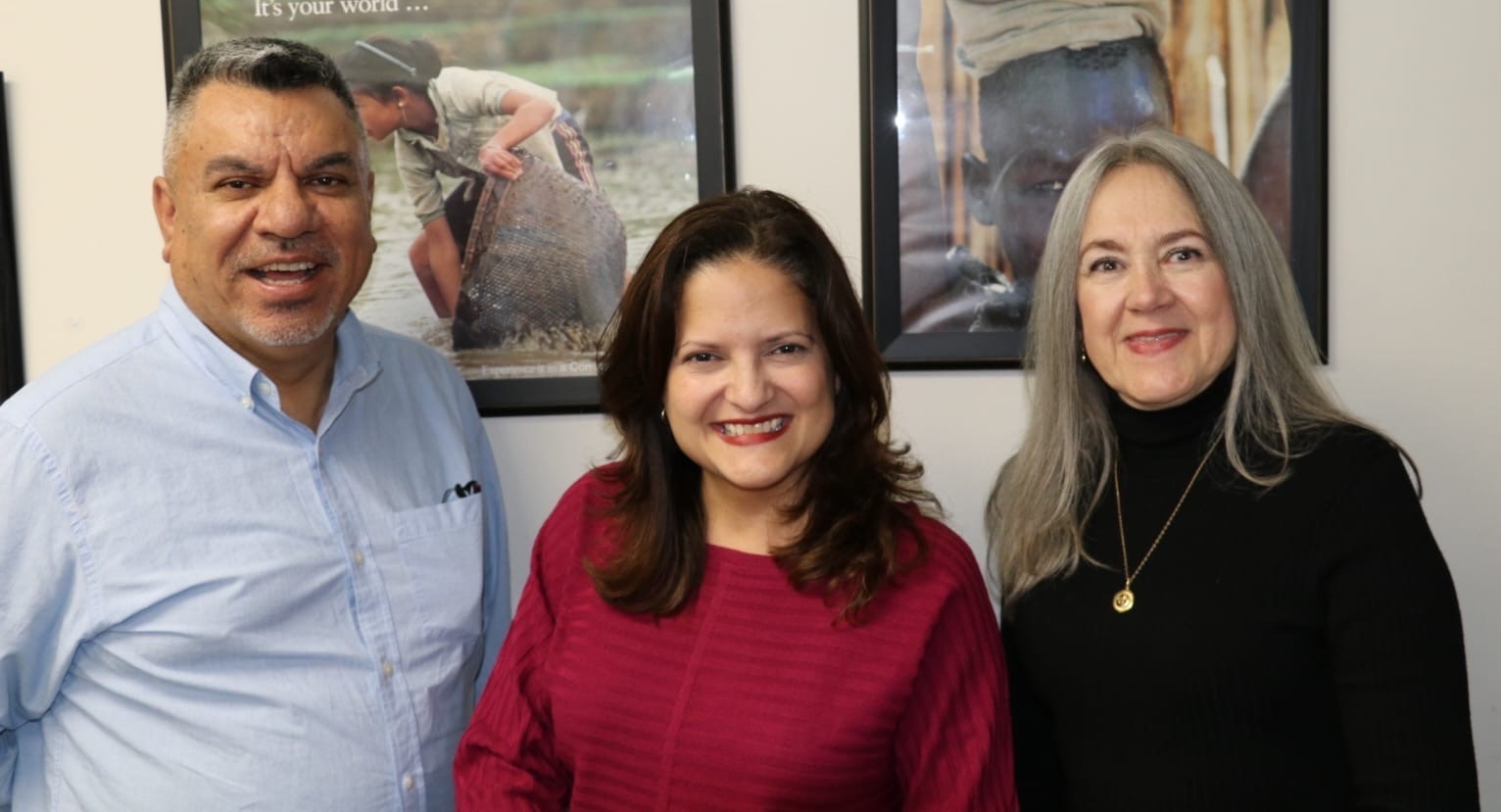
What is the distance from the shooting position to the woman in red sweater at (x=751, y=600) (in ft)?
4.67

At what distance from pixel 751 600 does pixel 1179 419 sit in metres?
0.63

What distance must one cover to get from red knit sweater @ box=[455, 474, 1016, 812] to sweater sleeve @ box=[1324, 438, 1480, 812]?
402mm

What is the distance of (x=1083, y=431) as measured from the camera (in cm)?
173

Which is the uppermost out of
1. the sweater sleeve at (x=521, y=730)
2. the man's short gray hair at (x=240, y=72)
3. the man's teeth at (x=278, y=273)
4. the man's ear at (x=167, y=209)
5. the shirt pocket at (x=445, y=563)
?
the man's short gray hair at (x=240, y=72)

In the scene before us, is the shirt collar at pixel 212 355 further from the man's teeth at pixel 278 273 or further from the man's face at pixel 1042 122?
the man's face at pixel 1042 122

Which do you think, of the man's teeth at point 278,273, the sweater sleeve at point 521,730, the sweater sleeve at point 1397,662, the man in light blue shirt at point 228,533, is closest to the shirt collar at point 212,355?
the man in light blue shirt at point 228,533

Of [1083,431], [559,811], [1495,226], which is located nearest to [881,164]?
[1083,431]

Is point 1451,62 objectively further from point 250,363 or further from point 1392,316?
point 250,363

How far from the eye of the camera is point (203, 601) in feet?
5.17

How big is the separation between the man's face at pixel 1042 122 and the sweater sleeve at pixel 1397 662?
80 cm

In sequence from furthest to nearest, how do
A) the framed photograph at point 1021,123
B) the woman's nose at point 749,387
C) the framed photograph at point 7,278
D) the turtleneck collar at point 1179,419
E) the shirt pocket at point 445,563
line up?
the framed photograph at point 7,278 → the framed photograph at point 1021,123 → the shirt pocket at point 445,563 → the turtleneck collar at point 1179,419 → the woman's nose at point 749,387

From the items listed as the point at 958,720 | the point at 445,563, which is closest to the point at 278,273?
the point at 445,563

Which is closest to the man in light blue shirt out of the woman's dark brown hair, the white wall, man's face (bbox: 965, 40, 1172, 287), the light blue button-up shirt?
the light blue button-up shirt

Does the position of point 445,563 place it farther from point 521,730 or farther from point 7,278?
point 7,278
